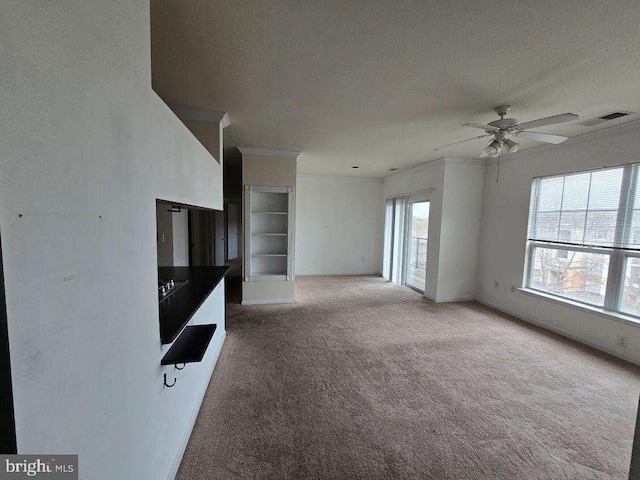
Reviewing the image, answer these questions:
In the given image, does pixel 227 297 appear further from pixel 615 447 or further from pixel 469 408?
pixel 615 447

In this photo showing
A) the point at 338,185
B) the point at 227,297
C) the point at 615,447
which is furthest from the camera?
the point at 338,185

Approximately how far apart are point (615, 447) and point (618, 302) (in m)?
2.05

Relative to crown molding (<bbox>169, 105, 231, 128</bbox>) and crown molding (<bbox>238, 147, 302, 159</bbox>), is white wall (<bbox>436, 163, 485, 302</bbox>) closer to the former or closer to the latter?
crown molding (<bbox>238, 147, 302, 159</bbox>)

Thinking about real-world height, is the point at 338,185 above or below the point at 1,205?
above

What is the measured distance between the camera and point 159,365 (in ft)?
4.37

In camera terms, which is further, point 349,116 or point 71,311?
point 349,116

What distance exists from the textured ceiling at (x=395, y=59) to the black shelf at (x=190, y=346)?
1.79 meters

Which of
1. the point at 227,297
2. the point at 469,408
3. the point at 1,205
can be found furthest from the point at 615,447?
the point at 227,297

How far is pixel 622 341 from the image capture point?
Answer: 3.04 metres

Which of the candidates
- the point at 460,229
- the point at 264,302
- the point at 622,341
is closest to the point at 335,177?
the point at 460,229

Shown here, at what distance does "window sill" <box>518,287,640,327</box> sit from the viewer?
2988 millimetres

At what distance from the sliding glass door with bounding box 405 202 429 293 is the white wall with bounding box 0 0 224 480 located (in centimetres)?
526

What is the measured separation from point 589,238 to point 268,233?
437cm

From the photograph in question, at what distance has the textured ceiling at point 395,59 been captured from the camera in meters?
1.45
